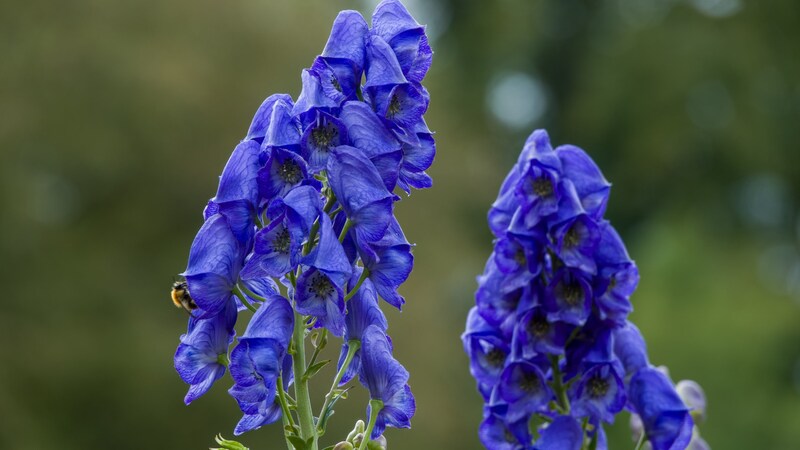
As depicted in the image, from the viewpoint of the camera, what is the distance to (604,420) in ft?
9.13

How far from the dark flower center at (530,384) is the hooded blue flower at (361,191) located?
76 centimetres

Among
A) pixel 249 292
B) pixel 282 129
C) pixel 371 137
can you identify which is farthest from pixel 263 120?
pixel 249 292

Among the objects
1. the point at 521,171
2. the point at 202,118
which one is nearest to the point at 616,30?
the point at 202,118

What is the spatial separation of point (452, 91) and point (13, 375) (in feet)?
37.1

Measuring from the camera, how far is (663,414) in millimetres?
2865

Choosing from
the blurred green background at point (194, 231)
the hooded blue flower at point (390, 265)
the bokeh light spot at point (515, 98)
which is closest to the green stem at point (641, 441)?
the hooded blue flower at point (390, 265)

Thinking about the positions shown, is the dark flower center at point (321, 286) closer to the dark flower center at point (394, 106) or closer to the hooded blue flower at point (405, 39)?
the dark flower center at point (394, 106)

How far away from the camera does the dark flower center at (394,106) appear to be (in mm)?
2311

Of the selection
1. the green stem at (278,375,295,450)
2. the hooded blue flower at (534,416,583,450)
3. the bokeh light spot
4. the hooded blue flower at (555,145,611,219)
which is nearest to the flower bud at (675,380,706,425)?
the hooded blue flower at (534,416,583,450)

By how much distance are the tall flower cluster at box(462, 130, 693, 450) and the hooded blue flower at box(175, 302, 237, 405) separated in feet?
2.50

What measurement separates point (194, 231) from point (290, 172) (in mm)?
12607

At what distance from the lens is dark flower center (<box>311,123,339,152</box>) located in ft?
7.38

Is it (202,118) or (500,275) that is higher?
(202,118)

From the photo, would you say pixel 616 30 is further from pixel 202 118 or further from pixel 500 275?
pixel 500 275
